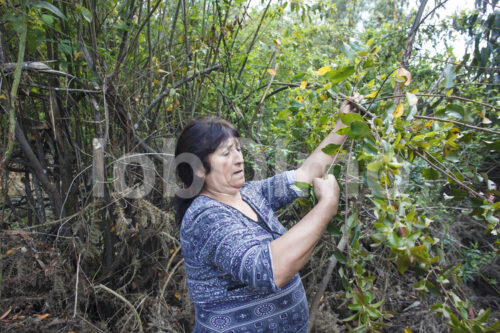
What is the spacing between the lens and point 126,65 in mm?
2555

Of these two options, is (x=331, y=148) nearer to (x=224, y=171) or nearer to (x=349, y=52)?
(x=349, y=52)

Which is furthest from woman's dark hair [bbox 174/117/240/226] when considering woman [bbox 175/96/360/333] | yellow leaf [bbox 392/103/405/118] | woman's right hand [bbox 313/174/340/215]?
yellow leaf [bbox 392/103/405/118]

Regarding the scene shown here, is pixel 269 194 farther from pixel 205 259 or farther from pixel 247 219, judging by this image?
pixel 205 259

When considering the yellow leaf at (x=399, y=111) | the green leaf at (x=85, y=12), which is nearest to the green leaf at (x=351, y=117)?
the yellow leaf at (x=399, y=111)

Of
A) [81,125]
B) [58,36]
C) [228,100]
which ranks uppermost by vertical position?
[58,36]

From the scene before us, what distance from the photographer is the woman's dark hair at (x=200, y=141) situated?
1.66m

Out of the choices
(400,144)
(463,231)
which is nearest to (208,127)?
(400,144)

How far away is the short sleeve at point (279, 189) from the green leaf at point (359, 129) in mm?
888

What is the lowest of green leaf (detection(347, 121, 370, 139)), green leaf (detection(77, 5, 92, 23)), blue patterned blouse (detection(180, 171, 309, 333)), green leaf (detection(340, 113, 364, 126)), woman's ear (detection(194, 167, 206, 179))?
blue patterned blouse (detection(180, 171, 309, 333))

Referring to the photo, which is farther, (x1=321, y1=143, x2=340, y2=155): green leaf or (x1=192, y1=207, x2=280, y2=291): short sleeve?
(x1=192, y1=207, x2=280, y2=291): short sleeve

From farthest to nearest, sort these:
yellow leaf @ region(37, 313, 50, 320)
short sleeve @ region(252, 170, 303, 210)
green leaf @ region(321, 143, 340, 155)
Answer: yellow leaf @ region(37, 313, 50, 320)
short sleeve @ region(252, 170, 303, 210)
green leaf @ region(321, 143, 340, 155)

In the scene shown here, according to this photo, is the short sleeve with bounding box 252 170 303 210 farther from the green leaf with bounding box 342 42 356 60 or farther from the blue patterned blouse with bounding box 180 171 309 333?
the green leaf with bounding box 342 42 356 60

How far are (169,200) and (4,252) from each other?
117 centimetres

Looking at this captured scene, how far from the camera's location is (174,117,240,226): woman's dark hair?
166 centimetres
